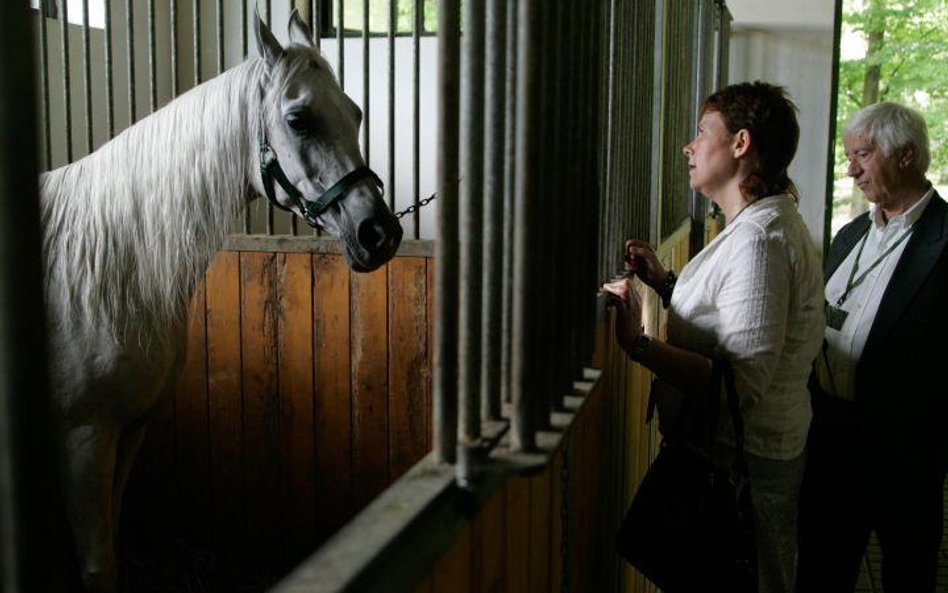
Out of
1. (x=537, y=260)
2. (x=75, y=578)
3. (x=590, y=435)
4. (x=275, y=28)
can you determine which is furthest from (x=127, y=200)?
(x=275, y=28)

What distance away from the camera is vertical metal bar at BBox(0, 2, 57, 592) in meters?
0.26

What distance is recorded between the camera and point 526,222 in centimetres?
68

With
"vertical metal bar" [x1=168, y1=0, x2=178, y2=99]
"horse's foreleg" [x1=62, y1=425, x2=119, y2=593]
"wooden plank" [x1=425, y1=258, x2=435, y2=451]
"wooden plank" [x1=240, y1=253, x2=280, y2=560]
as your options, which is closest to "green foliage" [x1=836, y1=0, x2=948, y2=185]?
"wooden plank" [x1=425, y1=258, x2=435, y2=451]

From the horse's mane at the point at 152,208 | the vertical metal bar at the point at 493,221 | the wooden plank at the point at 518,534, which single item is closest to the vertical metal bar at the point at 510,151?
the vertical metal bar at the point at 493,221

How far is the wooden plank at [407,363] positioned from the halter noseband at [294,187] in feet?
1.44

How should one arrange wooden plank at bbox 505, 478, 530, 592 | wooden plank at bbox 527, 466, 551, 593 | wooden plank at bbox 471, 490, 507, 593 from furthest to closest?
1. wooden plank at bbox 527, 466, 551, 593
2. wooden plank at bbox 505, 478, 530, 592
3. wooden plank at bbox 471, 490, 507, 593

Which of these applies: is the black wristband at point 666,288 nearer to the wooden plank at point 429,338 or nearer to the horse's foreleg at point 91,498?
the wooden plank at point 429,338

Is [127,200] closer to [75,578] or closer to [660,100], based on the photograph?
[75,578]

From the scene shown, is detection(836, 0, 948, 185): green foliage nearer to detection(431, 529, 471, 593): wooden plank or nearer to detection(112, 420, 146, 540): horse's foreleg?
detection(112, 420, 146, 540): horse's foreleg

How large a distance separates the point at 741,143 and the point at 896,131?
64 cm

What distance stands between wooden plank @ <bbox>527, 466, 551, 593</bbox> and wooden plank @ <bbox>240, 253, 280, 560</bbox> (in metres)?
1.30

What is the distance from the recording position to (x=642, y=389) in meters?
2.03

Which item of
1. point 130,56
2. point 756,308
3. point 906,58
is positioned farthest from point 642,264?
point 906,58

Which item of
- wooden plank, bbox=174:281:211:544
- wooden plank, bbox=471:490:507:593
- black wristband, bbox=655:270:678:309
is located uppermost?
black wristband, bbox=655:270:678:309
